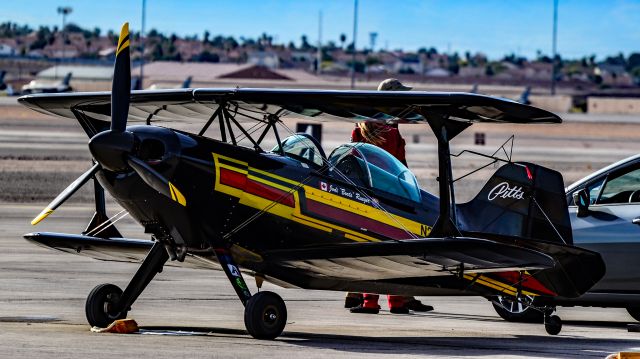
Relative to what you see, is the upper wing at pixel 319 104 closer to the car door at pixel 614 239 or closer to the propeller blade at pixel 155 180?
the propeller blade at pixel 155 180

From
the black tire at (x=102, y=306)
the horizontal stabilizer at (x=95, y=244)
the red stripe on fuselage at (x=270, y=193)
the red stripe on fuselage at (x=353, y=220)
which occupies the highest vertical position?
the red stripe on fuselage at (x=270, y=193)

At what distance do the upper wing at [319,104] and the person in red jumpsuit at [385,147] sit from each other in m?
1.64

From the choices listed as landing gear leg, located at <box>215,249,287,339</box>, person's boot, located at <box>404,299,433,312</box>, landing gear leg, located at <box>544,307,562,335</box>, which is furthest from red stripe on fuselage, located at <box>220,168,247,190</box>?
person's boot, located at <box>404,299,433,312</box>

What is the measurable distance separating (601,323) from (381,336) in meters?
3.28

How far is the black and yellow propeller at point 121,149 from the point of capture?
11.3 m

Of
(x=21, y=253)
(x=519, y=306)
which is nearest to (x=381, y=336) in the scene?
(x=519, y=306)

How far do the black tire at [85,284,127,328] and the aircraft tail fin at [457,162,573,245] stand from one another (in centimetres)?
327

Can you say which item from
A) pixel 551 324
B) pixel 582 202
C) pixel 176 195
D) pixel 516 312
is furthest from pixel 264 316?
pixel 582 202

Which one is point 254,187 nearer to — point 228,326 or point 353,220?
point 353,220

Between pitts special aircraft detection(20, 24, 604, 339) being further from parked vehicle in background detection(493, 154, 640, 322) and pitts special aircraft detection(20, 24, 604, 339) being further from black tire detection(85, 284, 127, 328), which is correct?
parked vehicle in background detection(493, 154, 640, 322)

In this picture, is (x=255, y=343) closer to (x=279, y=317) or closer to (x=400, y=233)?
(x=279, y=317)

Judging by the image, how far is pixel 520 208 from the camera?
12977mm

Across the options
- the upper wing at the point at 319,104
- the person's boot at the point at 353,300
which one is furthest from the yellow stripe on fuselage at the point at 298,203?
the person's boot at the point at 353,300

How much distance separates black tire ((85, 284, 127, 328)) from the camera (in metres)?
12.3
